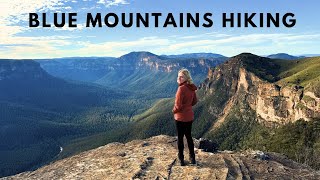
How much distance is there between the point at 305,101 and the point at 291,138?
23.4 meters

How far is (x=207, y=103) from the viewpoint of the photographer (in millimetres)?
181750

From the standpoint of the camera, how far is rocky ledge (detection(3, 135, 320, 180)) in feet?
56.9

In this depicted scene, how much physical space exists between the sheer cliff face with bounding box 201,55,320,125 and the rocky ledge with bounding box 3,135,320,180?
92.1 meters

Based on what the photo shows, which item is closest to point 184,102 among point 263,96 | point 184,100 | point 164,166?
point 184,100

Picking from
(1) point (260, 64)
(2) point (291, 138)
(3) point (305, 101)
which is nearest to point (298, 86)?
(3) point (305, 101)

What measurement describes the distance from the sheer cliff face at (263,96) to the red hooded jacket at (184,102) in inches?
3816

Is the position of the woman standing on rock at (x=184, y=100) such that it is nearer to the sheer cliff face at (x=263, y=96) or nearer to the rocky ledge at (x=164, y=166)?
the rocky ledge at (x=164, y=166)

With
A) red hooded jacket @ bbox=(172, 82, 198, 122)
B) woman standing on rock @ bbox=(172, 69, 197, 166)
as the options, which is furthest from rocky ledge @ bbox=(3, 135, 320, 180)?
red hooded jacket @ bbox=(172, 82, 198, 122)

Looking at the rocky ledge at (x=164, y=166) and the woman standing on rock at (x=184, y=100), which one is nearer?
the woman standing on rock at (x=184, y=100)

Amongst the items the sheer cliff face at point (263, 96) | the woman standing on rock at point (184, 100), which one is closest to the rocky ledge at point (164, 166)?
the woman standing on rock at point (184, 100)

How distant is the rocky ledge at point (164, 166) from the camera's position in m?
17.3

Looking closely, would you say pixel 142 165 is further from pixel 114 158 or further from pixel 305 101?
pixel 305 101

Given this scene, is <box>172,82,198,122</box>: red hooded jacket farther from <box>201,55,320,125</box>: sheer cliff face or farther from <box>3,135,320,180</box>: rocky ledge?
<box>201,55,320,125</box>: sheer cliff face

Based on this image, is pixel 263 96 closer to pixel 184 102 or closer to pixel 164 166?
pixel 164 166
